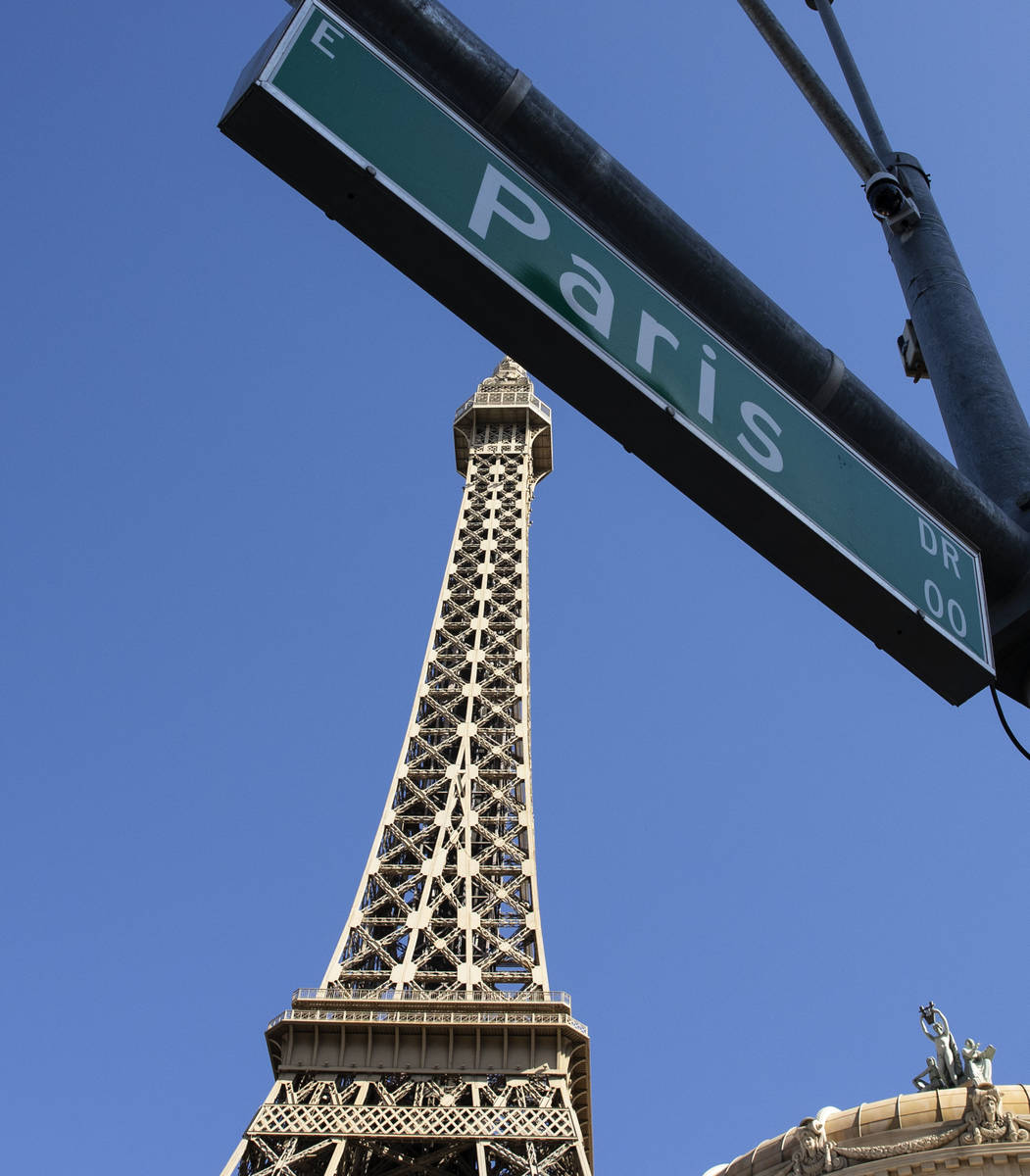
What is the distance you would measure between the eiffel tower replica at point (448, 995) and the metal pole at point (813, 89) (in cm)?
3397

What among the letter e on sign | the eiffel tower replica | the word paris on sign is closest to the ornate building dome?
the eiffel tower replica

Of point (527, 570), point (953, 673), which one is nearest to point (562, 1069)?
point (527, 570)

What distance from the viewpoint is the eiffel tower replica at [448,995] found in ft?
120

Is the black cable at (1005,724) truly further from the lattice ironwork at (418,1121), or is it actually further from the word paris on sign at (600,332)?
the lattice ironwork at (418,1121)

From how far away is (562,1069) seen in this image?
38.2 m

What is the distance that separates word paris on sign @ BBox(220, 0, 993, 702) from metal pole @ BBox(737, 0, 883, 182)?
56.1 inches

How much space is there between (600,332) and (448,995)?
39209 mm

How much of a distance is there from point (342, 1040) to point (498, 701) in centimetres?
1832

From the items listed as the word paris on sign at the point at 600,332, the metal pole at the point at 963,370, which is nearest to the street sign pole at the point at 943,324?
the metal pole at the point at 963,370

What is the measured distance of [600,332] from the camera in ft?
11.6

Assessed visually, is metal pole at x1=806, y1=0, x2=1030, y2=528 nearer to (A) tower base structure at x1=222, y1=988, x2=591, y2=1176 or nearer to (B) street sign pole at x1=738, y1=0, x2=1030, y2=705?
(B) street sign pole at x1=738, y1=0, x2=1030, y2=705

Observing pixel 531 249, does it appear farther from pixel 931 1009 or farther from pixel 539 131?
pixel 931 1009

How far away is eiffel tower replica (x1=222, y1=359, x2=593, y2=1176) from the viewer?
120 feet

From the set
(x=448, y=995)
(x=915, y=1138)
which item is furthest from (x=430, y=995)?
(x=915, y=1138)
